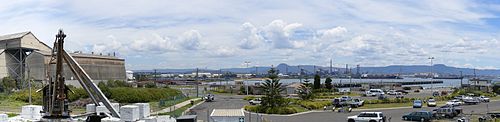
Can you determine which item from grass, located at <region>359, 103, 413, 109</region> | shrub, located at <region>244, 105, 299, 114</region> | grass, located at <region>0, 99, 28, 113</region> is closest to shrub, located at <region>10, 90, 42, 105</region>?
grass, located at <region>0, 99, 28, 113</region>

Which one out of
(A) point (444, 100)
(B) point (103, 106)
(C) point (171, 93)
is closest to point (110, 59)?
(C) point (171, 93)

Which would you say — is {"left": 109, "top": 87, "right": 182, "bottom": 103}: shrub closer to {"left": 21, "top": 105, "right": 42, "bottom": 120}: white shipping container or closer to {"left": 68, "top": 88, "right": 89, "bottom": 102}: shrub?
{"left": 68, "top": 88, "right": 89, "bottom": 102}: shrub

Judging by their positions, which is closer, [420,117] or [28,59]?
[420,117]

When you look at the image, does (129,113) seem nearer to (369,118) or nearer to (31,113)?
(31,113)

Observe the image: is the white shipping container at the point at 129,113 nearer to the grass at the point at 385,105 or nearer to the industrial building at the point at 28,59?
the grass at the point at 385,105

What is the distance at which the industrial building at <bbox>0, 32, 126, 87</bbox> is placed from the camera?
84.9 metres

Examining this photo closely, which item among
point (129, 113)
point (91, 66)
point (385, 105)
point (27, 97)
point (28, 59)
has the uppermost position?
point (28, 59)

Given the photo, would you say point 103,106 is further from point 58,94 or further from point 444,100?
point 444,100

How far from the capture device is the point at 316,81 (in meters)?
89.1

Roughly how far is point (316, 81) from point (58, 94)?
236 ft

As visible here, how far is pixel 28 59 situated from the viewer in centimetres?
8625

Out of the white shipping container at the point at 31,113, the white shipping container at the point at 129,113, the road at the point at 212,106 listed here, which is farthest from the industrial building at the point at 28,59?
the white shipping container at the point at 129,113

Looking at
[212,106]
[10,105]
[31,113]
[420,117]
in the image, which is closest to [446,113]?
[420,117]

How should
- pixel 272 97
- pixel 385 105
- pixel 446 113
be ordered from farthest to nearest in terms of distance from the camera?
pixel 385 105 → pixel 272 97 → pixel 446 113
